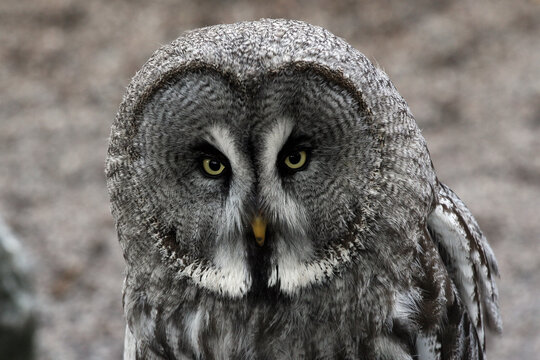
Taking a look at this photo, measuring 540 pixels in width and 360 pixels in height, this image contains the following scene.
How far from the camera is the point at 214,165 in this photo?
203 cm

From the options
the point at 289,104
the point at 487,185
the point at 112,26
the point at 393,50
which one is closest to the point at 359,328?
the point at 289,104

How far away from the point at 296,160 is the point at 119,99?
182 inches

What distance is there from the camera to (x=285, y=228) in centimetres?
208

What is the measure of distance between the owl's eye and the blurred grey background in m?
2.71

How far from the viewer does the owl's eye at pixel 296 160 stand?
1.99m

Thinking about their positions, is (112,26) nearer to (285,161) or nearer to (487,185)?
(487,185)

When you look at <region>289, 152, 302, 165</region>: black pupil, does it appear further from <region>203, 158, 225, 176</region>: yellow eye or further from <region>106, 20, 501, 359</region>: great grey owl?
<region>203, 158, 225, 176</region>: yellow eye

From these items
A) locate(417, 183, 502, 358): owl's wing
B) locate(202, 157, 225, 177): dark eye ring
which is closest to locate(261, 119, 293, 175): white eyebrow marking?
locate(202, 157, 225, 177): dark eye ring

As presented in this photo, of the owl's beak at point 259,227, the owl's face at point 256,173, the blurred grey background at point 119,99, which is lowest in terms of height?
the owl's beak at point 259,227

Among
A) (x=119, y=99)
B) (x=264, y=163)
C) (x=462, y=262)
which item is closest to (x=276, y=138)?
(x=264, y=163)

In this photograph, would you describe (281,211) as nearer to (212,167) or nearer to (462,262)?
(212,167)

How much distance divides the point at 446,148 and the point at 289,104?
3939mm

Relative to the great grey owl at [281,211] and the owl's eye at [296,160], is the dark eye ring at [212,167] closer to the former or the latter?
the great grey owl at [281,211]

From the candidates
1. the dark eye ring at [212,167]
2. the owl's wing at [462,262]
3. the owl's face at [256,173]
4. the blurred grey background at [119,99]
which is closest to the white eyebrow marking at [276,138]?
the owl's face at [256,173]
